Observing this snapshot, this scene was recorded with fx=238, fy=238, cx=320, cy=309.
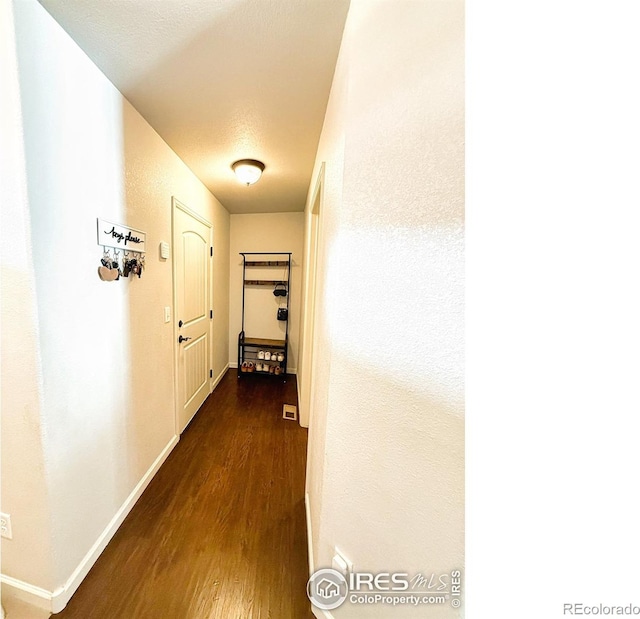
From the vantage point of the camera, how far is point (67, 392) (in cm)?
98

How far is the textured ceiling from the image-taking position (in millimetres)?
857

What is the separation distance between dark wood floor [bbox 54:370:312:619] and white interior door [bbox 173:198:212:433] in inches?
16.2

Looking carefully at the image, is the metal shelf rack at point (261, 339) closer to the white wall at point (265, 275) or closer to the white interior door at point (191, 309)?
the white wall at point (265, 275)

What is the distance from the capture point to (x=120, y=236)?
123 centimetres

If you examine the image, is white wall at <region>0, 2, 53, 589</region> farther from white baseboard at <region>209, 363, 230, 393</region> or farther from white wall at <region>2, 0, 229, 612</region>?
white baseboard at <region>209, 363, 230, 393</region>

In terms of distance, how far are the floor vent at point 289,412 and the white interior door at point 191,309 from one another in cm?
A: 88

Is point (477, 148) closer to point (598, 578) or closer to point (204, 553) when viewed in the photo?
point (598, 578)

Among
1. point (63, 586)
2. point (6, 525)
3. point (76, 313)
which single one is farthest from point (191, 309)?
point (63, 586)

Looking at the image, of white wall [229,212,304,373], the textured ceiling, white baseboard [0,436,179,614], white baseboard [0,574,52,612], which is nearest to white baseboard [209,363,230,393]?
white wall [229,212,304,373]

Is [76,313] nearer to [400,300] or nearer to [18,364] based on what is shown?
[18,364]

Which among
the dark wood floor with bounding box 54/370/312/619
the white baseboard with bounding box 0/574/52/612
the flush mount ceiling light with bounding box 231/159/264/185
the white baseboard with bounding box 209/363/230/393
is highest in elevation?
the flush mount ceiling light with bounding box 231/159/264/185

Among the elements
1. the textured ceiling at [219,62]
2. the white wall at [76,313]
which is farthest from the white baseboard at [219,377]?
the textured ceiling at [219,62]

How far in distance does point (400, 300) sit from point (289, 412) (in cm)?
221

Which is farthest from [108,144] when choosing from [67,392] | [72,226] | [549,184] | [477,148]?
[549,184]
